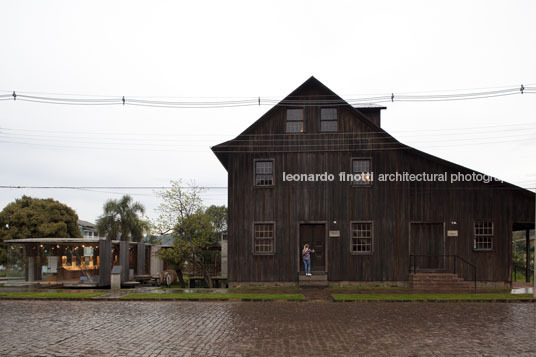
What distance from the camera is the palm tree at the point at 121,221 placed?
51.4m

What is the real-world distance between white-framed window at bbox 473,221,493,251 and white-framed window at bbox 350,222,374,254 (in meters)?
5.26

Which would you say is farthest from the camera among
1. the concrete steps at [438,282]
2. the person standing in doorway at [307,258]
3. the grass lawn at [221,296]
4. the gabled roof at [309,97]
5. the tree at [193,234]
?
the tree at [193,234]

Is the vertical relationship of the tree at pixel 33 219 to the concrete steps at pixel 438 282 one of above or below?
above

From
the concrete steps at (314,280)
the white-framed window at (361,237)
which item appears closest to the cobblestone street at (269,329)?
the concrete steps at (314,280)

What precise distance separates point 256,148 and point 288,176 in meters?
2.21

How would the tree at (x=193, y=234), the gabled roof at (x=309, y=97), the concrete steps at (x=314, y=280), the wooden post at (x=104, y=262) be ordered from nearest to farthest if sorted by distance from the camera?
the concrete steps at (x=314, y=280), the gabled roof at (x=309, y=97), the tree at (x=193, y=234), the wooden post at (x=104, y=262)

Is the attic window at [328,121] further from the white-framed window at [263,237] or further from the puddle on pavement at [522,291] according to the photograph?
the puddle on pavement at [522,291]

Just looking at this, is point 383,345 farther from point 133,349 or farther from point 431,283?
point 431,283

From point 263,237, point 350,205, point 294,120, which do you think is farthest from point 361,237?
point 294,120

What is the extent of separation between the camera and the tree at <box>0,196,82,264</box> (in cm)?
4566

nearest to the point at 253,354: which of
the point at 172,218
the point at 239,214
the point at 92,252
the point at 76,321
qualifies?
the point at 76,321

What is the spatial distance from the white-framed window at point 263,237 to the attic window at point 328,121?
5.67 metres

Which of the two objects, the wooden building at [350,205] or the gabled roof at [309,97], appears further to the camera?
the gabled roof at [309,97]

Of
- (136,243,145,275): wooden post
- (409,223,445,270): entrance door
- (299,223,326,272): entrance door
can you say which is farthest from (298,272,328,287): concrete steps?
(136,243,145,275): wooden post
